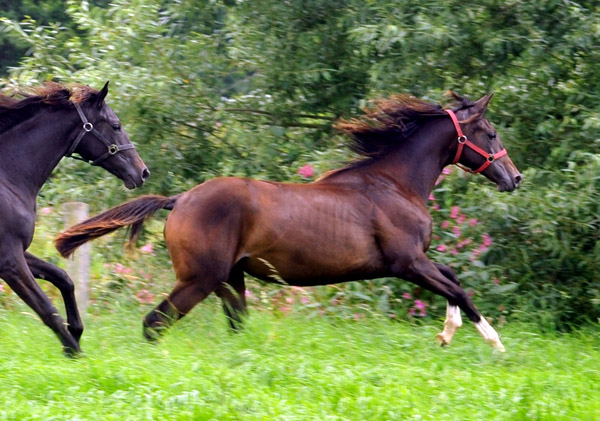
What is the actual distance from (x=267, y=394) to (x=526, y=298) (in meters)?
3.99

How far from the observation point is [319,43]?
31.2 ft

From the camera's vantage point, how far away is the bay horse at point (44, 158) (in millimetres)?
6148

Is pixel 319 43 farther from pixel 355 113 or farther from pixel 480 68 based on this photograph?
pixel 480 68

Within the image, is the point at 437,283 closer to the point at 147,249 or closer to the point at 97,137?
the point at 97,137

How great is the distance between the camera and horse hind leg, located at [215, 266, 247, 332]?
6.86m

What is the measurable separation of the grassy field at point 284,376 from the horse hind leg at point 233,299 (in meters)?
0.10

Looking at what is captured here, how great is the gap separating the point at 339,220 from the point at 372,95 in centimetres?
272

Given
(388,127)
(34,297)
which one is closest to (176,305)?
(34,297)

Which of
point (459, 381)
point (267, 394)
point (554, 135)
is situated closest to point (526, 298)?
point (554, 135)

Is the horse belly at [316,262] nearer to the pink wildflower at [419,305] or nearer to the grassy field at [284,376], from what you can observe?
the grassy field at [284,376]

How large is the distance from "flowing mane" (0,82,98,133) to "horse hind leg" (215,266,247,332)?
170cm

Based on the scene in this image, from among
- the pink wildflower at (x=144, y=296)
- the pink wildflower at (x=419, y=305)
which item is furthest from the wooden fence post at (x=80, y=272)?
the pink wildflower at (x=419, y=305)

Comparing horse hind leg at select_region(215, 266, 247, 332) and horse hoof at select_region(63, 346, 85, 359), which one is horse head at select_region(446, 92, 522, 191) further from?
horse hoof at select_region(63, 346, 85, 359)

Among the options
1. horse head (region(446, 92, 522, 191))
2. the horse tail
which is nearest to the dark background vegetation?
horse head (region(446, 92, 522, 191))
